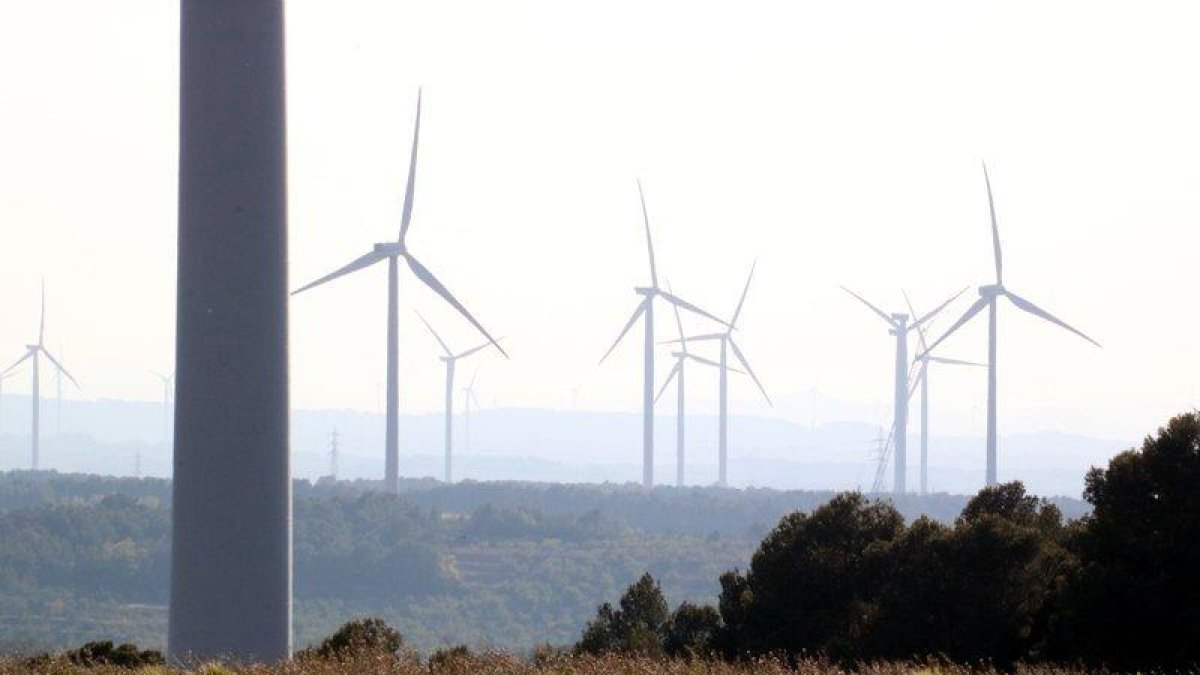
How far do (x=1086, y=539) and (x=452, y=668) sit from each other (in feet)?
59.2

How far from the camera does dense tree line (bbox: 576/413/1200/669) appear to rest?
38312mm

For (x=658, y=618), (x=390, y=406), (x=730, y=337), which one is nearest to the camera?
(x=658, y=618)

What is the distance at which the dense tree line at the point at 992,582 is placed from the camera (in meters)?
38.3

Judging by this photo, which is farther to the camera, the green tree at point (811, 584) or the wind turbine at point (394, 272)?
the wind turbine at point (394, 272)

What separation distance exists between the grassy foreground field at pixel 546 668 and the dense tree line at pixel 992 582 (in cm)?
279

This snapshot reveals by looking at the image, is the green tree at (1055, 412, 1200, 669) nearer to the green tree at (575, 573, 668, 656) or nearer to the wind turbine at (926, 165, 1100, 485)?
the green tree at (575, 573, 668, 656)

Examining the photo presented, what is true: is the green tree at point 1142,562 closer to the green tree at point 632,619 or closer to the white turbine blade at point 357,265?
the green tree at point 632,619

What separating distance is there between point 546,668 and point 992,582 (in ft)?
69.6

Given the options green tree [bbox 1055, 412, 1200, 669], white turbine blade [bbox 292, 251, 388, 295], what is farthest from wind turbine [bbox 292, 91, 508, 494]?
green tree [bbox 1055, 412, 1200, 669]

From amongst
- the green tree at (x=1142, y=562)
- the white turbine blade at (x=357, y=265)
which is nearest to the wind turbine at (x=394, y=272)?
the white turbine blade at (x=357, y=265)

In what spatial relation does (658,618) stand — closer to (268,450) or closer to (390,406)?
(268,450)

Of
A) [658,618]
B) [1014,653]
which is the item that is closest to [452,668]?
[1014,653]

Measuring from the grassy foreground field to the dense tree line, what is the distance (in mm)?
2793

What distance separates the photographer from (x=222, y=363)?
3791 cm
